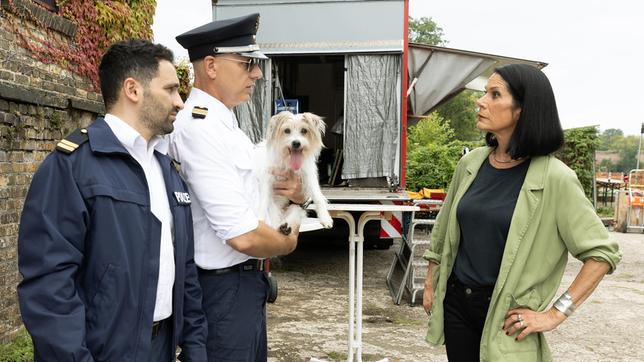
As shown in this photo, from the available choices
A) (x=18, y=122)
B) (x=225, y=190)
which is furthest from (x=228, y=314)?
(x=18, y=122)

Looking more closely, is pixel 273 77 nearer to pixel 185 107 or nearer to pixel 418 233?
pixel 418 233

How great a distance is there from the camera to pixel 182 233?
1.86m

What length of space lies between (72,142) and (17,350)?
10.6 feet

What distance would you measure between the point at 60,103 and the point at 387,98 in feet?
15.0

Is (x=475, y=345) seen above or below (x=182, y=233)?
below

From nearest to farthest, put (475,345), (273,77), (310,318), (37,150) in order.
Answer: (475,345) < (37,150) < (310,318) < (273,77)

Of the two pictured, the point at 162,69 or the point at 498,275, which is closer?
the point at 162,69

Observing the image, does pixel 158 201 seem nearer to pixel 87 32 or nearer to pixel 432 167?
pixel 87 32

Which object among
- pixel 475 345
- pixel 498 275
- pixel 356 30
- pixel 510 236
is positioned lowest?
pixel 475 345

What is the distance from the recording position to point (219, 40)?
7.04 ft

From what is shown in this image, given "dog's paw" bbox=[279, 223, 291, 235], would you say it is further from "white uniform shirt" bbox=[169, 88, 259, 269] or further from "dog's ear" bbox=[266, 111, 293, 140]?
"dog's ear" bbox=[266, 111, 293, 140]

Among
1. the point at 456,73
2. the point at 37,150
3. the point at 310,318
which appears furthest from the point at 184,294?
the point at 456,73

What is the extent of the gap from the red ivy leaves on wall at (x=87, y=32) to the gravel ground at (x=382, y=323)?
10.5 ft

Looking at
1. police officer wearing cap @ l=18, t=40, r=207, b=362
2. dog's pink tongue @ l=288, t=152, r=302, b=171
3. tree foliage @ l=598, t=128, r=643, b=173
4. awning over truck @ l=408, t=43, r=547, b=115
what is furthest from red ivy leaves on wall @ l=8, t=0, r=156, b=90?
tree foliage @ l=598, t=128, r=643, b=173
